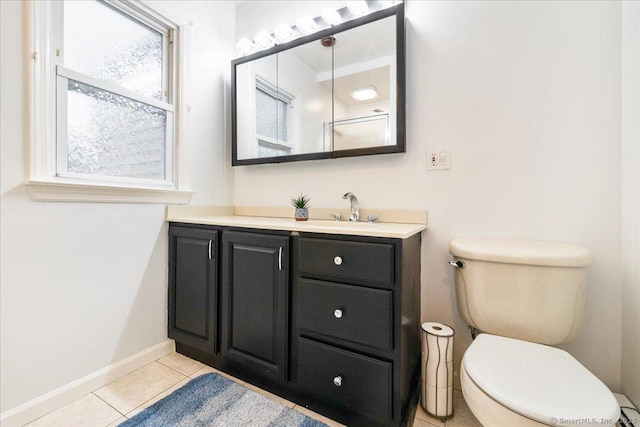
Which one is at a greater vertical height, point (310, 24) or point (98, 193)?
point (310, 24)

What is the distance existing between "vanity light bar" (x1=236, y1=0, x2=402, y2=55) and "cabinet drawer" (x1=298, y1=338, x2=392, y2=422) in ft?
5.82

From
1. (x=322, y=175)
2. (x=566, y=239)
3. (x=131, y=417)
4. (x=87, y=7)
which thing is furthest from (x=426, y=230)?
(x=87, y=7)

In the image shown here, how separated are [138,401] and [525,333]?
1.74 meters

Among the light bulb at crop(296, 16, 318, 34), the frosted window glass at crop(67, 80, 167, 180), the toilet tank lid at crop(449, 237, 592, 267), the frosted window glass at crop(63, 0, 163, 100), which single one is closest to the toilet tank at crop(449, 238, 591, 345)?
the toilet tank lid at crop(449, 237, 592, 267)

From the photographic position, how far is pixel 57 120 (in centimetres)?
127

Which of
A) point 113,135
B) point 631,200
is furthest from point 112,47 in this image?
point 631,200

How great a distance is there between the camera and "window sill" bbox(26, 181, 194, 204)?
1214mm

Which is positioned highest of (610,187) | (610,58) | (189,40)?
(189,40)

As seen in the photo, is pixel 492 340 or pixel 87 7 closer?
pixel 492 340

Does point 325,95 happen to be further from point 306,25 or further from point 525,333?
point 525,333

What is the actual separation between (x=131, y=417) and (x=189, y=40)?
210 cm

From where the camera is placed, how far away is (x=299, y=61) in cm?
179

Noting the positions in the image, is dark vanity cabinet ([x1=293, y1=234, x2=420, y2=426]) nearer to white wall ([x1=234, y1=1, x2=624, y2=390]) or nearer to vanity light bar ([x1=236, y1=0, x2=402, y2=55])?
white wall ([x1=234, y1=1, x2=624, y2=390])

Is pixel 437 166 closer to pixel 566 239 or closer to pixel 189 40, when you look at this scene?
pixel 566 239
